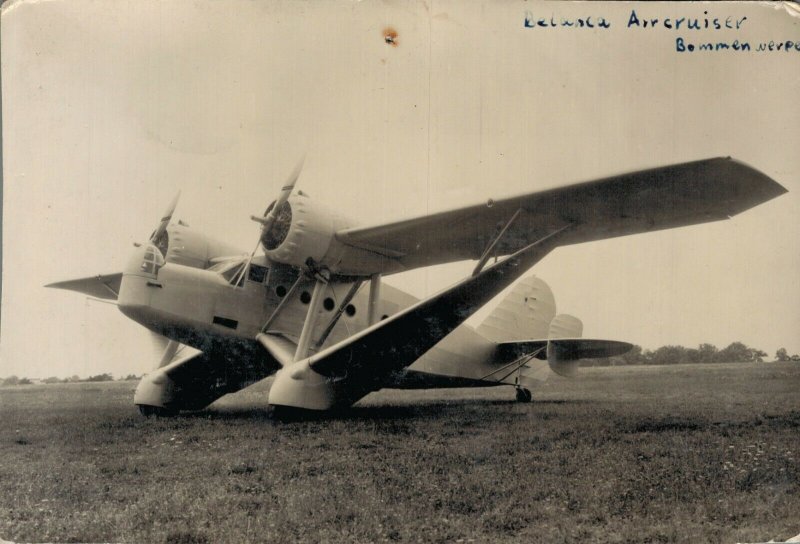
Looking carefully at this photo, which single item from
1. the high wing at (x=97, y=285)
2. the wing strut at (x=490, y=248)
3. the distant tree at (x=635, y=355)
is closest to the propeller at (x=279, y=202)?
the wing strut at (x=490, y=248)

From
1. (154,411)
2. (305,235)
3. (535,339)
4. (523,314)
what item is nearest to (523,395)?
(535,339)

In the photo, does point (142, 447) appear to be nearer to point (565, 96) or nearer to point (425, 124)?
point (425, 124)

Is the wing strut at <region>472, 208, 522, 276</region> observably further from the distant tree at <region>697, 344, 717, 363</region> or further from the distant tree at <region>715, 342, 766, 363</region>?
the distant tree at <region>697, 344, 717, 363</region>

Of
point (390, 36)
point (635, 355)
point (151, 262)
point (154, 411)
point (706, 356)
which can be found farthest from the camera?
point (635, 355)

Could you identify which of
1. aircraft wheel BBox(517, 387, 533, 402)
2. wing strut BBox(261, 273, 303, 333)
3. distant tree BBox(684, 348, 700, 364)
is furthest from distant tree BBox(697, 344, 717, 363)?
wing strut BBox(261, 273, 303, 333)

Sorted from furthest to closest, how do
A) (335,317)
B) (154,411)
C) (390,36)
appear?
(154,411)
(335,317)
(390,36)

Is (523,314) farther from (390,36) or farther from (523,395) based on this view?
(390,36)

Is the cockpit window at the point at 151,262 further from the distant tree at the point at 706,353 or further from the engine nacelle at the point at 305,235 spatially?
the distant tree at the point at 706,353
